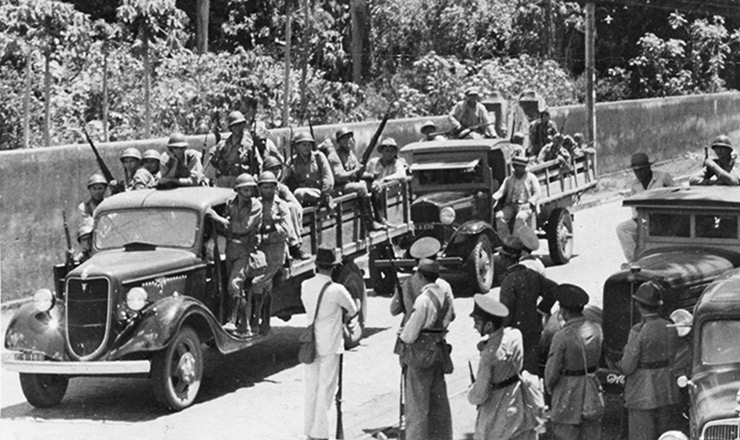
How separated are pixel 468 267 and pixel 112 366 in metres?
6.79

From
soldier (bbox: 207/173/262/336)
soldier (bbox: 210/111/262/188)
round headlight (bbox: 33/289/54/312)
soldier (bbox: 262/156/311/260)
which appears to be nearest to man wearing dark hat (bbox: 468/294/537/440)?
soldier (bbox: 207/173/262/336)

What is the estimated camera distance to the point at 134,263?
13.1 meters

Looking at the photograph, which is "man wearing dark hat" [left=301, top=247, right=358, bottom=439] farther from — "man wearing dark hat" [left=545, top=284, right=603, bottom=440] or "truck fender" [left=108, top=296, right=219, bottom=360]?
"man wearing dark hat" [left=545, top=284, right=603, bottom=440]

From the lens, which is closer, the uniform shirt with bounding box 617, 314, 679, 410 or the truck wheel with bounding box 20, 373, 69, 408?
the uniform shirt with bounding box 617, 314, 679, 410

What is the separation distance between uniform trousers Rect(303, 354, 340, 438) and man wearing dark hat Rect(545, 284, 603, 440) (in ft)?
6.91

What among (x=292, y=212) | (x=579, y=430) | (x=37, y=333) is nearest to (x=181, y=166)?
(x=292, y=212)

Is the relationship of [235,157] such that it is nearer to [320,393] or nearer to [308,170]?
[308,170]

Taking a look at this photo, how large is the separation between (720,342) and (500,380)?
1.61 meters

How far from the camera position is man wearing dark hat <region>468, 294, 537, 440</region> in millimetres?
9352

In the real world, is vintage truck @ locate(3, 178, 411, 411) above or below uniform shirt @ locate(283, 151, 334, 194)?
below

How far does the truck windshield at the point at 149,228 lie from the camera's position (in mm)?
13672

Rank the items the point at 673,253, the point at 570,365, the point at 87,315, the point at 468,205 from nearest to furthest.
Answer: the point at 570,365, the point at 673,253, the point at 87,315, the point at 468,205

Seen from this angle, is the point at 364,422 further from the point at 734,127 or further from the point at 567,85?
the point at 734,127

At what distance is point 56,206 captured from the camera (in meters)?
18.0
